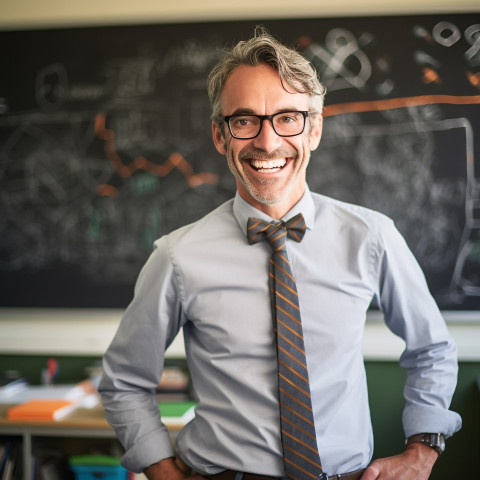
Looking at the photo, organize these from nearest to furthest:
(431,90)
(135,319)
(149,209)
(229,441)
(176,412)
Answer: (229,441) < (135,319) < (176,412) < (431,90) < (149,209)

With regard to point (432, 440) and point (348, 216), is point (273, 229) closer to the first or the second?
point (348, 216)

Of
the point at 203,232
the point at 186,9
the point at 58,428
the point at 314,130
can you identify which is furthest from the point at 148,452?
the point at 186,9

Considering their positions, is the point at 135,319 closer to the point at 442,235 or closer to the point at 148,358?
the point at 148,358

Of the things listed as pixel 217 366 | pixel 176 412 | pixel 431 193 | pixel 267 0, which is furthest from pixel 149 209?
pixel 217 366

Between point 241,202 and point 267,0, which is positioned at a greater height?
point 267,0

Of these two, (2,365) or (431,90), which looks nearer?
(431,90)

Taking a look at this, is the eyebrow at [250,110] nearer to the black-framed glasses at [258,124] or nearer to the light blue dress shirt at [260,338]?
the black-framed glasses at [258,124]

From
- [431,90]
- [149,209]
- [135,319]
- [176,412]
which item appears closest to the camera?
[135,319]

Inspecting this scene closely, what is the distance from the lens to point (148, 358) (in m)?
1.38

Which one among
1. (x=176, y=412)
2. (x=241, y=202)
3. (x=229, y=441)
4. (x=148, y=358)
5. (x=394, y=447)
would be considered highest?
(x=241, y=202)

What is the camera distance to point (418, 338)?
1.36 metres

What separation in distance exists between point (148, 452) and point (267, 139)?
819mm

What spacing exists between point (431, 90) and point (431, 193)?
0.48 metres

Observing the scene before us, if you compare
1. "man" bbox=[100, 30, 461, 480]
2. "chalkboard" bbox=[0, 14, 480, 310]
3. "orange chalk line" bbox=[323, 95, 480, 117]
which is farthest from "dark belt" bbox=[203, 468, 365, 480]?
"orange chalk line" bbox=[323, 95, 480, 117]
